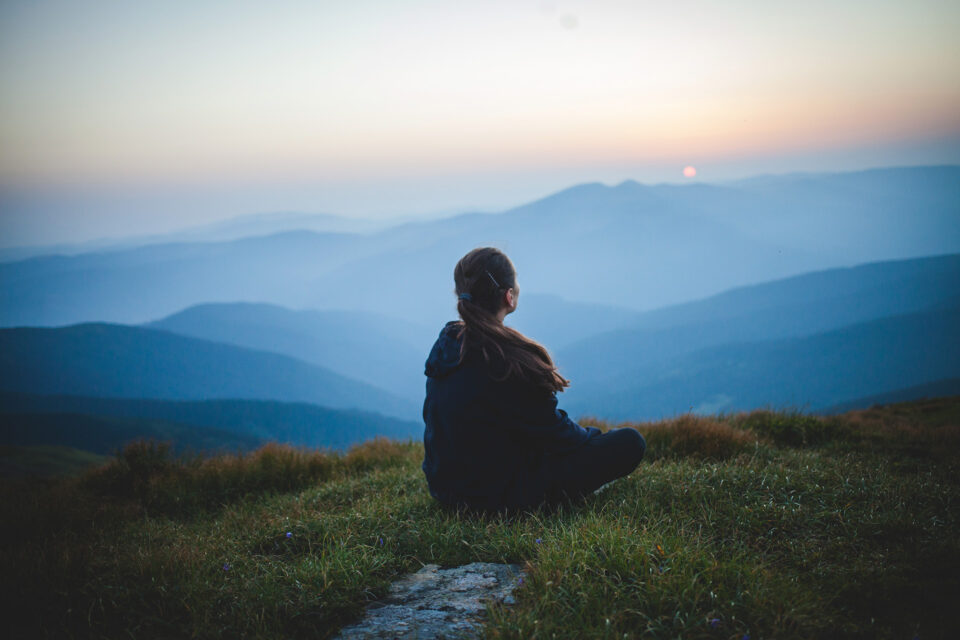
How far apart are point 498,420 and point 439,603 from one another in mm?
1320

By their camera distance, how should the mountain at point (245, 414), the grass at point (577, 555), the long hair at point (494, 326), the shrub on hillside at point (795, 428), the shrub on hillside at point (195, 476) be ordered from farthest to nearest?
the mountain at point (245, 414) < the shrub on hillside at point (795, 428) < the shrub on hillside at point (195, 476) < the long hair at point (494, 326) < the grass at point (577, 555)

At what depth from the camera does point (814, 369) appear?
17588 cm

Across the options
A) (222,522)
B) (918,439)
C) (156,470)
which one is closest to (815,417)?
(918,439)

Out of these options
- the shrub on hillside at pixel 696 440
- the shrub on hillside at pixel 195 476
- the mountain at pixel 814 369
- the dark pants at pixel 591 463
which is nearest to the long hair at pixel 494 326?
the dark pants at pixel 591 463

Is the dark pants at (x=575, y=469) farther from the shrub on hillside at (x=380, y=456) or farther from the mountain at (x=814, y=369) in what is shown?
the mountain at (x=814, y=369)

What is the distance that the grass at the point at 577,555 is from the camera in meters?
2.54

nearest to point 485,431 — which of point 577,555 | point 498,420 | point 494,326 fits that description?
point 498,420

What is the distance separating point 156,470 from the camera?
707cm

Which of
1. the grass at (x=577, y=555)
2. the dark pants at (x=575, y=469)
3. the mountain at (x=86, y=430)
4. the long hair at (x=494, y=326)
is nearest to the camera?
the grass at (x=577, y=555)

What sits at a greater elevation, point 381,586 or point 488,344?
point 488,344

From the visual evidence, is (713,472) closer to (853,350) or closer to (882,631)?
(882,631)

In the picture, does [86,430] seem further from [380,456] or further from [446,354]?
[446,354]

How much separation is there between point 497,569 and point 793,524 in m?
2.37

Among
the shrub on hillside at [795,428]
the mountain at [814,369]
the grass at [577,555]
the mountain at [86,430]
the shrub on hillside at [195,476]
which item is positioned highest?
the grass at [577,555]
